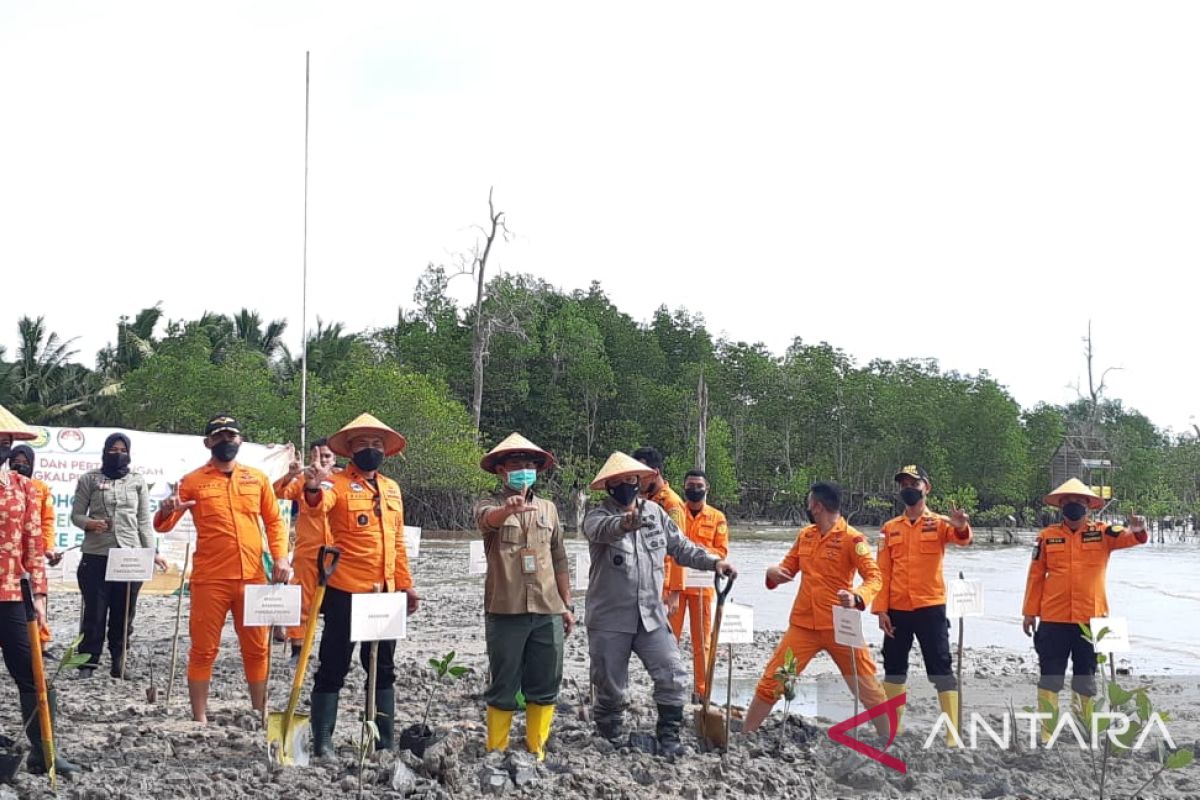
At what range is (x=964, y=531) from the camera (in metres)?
6.75

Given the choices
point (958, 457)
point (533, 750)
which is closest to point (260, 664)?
point (533, 750)

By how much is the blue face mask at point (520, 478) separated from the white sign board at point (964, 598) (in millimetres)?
2527

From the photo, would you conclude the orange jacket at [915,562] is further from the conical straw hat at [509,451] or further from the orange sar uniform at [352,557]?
the orange sar uniform at [352,557]

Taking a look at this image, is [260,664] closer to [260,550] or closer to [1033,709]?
[260,550]

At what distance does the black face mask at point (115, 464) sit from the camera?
28.5ft

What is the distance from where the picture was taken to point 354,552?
5863 millimetres

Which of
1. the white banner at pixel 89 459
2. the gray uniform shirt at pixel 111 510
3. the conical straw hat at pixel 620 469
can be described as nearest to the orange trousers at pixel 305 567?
the gray uniform shirt at pixel 111 510

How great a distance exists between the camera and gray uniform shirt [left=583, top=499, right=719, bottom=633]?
611 cm

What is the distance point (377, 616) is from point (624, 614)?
4.62 feet

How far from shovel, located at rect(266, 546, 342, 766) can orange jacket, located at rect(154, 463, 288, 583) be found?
1.06 metres

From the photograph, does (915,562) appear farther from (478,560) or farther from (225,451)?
(225,451)

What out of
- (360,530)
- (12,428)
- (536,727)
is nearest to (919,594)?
(536,727)

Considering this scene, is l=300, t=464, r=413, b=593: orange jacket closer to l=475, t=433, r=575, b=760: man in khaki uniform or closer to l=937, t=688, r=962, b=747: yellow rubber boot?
l=475, t=433, r=575, b=760: man in khaki uniform

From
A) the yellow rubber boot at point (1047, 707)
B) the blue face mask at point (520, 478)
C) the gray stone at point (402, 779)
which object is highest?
the blue face mask at point (520, 478)
